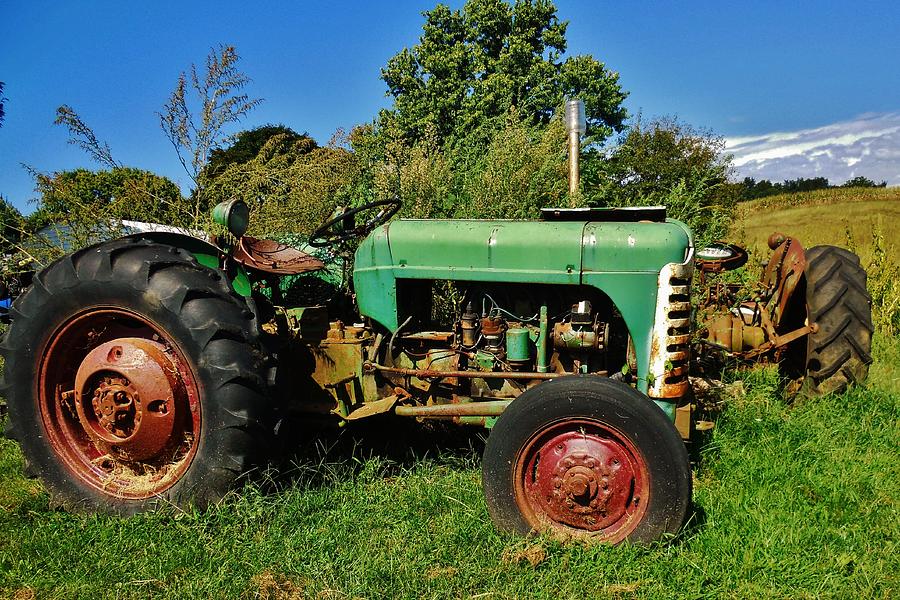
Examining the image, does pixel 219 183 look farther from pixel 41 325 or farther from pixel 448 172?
pixel 41 325

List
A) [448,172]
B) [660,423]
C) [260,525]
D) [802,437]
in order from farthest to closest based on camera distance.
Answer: [448,172], [802,437], [260,525], [660,423]

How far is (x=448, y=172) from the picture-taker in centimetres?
740

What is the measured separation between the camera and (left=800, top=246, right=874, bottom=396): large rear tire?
4.13 m

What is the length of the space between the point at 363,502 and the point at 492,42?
23.7 m

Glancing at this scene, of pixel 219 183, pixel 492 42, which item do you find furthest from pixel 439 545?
pixel 492 42

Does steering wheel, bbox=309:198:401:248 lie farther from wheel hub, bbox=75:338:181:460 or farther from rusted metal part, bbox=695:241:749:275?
rusted metal part, bbox=695:241:749:275

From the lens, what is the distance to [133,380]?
2967 mm

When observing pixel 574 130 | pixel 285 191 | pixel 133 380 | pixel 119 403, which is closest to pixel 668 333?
pixel 133 380

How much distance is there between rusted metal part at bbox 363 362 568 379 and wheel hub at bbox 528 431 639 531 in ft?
1.52

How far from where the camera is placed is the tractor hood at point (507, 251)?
2.93 meters

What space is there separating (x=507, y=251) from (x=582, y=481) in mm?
1203

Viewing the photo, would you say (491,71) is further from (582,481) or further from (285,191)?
(582,481)

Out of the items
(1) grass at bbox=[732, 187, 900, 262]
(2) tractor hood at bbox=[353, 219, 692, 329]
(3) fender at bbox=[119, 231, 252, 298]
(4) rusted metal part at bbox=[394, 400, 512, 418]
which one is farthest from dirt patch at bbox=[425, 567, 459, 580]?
(1) grass at bbox=[732, 187, 900, 262]

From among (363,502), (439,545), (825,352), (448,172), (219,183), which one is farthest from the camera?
(448,172)
